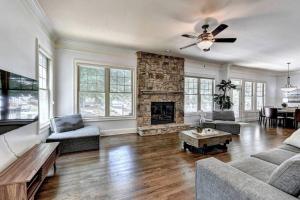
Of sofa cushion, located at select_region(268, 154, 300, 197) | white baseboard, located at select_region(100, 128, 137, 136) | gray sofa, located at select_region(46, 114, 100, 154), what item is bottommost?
white baseboard, located at select_region(100, 128, 137, 136)

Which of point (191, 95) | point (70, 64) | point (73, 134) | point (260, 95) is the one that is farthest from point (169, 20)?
point (260, 95)

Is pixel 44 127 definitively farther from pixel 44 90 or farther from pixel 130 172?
pixel 130 172

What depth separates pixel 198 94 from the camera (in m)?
7.11

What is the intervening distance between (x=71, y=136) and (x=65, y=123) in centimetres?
54

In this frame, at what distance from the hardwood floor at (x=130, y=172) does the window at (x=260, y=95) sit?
18.8ft

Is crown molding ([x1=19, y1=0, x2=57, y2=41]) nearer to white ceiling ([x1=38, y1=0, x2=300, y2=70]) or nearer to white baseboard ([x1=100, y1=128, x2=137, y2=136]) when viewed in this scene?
white ceiling ([x1=38, y1=0, x2=300, y2=70])

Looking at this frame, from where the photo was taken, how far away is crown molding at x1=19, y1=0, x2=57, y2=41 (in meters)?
2.63

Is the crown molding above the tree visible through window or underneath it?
above

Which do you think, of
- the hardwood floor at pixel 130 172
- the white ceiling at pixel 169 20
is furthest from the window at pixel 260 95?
the hardwood floor at pixel 130 172

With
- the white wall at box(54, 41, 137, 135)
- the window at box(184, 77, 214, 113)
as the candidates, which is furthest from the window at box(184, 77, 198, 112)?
the white wall at box(54, 41, 137, 135)

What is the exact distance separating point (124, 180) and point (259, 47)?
5.38 m

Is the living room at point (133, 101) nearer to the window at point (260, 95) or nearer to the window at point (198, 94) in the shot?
the window at point (198, 94)

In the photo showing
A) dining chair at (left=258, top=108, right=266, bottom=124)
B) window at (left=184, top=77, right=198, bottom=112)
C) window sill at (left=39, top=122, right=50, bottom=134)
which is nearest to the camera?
window sill at (left=39, top=122, right=50, bottom=134)

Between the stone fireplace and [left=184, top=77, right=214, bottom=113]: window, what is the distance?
51 cm
